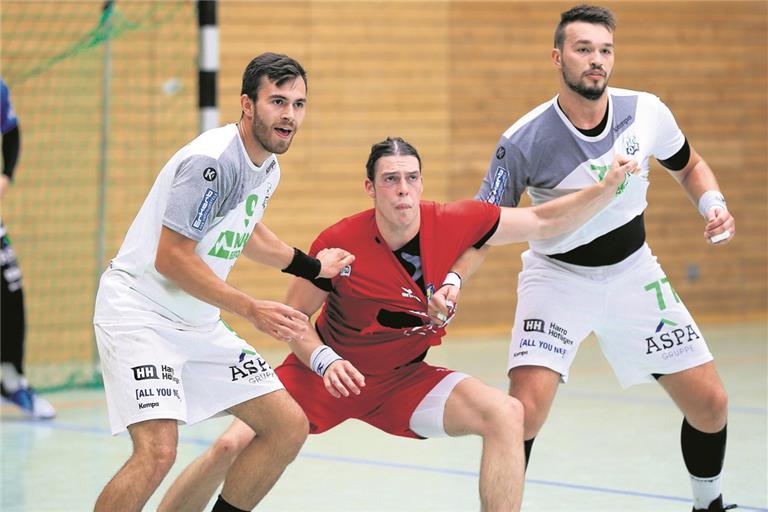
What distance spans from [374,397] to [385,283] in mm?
449

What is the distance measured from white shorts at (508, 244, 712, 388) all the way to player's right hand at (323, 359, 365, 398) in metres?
0.93

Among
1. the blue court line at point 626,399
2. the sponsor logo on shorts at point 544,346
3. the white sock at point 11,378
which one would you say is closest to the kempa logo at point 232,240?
the sponsor logo on shorts at point 544,346

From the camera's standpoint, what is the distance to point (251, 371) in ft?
15.8

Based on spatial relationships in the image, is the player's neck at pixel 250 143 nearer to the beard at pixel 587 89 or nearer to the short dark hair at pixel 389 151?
the short dark hair at pixel 389 151

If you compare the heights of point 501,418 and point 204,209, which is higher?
point 204,209

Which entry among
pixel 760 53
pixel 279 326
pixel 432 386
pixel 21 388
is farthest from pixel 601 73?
pixel 760 53

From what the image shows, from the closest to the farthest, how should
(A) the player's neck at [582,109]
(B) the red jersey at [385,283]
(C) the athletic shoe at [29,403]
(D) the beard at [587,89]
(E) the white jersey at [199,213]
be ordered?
1. (E) the white jersey at [199,213]
2. (B) the red jersey at [385,283]
3. (D) the beard at [587,89]
4. (A) the player's neck at [582,109]
5. (C) the athletic shoe at [29,403]

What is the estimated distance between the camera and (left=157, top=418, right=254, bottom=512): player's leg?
4.99 metres

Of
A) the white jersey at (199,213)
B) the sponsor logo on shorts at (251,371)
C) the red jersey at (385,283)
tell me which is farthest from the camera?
the red jersey at (385,283)

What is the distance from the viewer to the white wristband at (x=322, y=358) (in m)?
4.82

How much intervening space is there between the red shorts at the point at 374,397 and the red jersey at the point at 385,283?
0.19ft

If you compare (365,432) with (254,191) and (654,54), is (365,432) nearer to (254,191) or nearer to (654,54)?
(254,191)

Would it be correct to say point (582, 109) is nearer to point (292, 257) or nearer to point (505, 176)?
point (505, 176)

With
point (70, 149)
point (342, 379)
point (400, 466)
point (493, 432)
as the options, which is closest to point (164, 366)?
point (342, 379)
